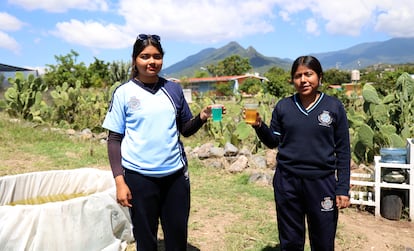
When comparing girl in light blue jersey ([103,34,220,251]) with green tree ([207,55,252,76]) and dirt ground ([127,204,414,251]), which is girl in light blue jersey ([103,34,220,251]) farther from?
green tree ([207,55,252,76])

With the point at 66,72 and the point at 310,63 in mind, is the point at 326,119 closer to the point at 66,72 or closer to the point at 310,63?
the point at 310,63

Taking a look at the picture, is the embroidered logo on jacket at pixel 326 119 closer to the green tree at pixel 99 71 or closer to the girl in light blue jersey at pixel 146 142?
the girl in light blue jersey at pixel 146 142

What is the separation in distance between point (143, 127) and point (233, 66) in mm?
55345

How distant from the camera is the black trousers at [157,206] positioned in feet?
5.94

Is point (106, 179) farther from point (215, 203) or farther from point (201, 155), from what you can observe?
point (201, 155)

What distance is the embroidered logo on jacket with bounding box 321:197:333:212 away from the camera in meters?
1.89

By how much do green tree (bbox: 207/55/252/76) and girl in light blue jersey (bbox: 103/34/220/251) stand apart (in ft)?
180

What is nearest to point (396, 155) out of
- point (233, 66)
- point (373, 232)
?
point (373, 232)

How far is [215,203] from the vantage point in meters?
3.80

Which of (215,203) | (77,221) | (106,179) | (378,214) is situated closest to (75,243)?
(77,221)

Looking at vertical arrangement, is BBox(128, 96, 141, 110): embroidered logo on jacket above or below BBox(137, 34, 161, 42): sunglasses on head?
below

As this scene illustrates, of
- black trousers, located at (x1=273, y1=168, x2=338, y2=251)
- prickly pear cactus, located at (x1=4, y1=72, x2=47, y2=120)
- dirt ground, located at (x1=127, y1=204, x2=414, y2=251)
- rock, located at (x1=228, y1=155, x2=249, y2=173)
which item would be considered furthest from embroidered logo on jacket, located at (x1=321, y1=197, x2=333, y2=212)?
prickly pear cactus, located at (x1=4, y1=72, x2=47, y2=120)

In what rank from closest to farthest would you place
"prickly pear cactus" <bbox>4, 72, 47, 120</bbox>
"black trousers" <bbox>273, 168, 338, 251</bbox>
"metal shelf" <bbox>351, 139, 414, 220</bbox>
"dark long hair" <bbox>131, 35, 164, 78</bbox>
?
"dark long hair" <bbox>131, 35, 164, 78</bbox>, "black trousers" <bbox>273, 168, 338, 251</bbox>, "metal shelf" <bbox>351, 139, 414, 220</bbox>, "prickly pear cactus" <bbox>4, 72, 47, 120</bbox>

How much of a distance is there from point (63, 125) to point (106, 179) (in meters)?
5.82
